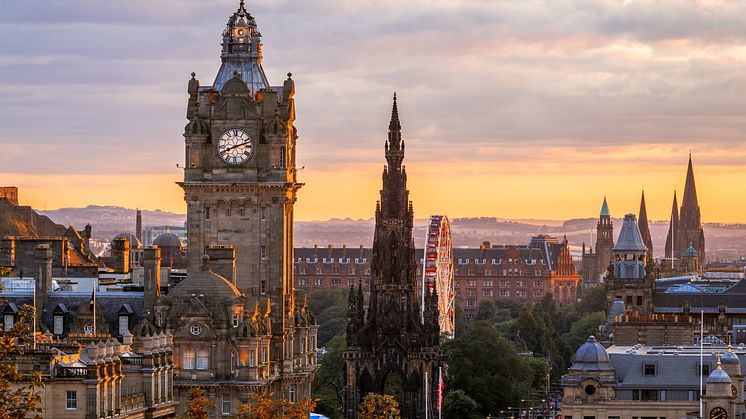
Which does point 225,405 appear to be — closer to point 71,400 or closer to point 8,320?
point 8,320

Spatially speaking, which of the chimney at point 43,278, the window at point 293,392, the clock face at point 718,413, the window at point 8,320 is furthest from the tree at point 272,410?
the chimney at point 43,278

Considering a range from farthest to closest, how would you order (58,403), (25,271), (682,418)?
(25,271)
(682,418)
(58,403)

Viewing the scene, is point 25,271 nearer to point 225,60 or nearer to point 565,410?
point 225,60

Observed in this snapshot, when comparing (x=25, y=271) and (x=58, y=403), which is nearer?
(x=58, y=403)

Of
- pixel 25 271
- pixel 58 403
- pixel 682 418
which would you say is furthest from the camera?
pixel 25 271

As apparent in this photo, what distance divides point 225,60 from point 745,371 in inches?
1559

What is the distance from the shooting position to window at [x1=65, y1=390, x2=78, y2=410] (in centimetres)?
12575

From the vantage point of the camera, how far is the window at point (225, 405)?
148875mm

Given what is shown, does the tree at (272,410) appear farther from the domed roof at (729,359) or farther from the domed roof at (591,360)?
the domed roof at (729,359)

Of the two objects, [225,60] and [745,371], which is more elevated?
[225,60]

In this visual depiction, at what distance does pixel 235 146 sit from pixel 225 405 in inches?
813

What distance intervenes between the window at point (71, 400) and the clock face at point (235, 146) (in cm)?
3918

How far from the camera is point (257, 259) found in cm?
16312

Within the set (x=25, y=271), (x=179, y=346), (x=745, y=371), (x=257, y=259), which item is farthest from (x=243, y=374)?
(x=25, y=271)
